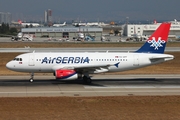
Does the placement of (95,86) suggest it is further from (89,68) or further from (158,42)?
(158,42)

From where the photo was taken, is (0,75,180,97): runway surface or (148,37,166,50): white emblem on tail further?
(148,37,166,50): white emblem on tail

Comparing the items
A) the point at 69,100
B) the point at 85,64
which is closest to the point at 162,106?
the point at 69,100

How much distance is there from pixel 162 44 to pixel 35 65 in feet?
49.4

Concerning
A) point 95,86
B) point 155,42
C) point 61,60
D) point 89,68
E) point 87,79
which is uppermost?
point 155,42

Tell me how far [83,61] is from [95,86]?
3726 mm

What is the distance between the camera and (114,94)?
3712 centimetres

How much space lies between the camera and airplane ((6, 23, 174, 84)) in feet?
140

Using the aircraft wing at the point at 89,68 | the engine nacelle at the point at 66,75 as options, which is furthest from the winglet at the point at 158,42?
the engine nacelle at the point at 66,75

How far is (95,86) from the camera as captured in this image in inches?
1644

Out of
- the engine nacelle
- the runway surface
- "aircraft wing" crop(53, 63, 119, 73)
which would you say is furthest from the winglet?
the engine nacelle

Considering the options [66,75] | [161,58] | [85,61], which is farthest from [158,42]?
[66,75]

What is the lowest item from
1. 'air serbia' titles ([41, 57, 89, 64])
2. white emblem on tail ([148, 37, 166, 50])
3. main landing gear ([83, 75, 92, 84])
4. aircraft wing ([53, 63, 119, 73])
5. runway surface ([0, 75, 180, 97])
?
runway surface ([0, 75, 180, 97])

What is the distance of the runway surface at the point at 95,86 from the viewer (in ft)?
124

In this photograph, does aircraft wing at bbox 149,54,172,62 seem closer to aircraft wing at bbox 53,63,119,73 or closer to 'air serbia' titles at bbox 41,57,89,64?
aircraft wing at bbox 53,63,119,73
